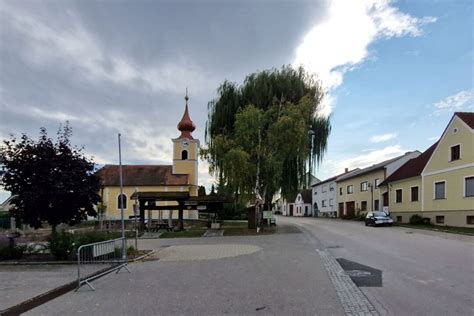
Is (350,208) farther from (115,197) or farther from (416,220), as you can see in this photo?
(115,197)

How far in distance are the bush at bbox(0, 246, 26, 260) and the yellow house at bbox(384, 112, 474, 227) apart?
28379 millimetres

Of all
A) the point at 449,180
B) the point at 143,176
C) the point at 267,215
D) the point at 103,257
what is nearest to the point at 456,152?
the point at 449,180

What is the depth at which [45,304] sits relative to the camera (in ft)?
24.8

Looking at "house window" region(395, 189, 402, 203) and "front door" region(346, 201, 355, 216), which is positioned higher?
"house window" region(395, 189, 402, 203)

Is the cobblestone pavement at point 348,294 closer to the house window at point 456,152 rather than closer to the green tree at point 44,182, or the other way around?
the green tree at point 44,182

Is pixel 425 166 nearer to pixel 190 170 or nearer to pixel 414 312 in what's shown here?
pixel 190 170

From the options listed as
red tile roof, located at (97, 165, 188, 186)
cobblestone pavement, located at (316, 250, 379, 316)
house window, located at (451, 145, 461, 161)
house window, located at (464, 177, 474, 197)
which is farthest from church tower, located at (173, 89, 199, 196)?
cobblestone pavement, located at (316, 250, 379, 316)

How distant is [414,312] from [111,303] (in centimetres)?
529

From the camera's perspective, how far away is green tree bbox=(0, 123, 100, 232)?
14.1 metres

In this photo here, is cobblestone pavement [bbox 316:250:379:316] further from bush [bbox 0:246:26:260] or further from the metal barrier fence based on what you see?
bush [bbox 0:246:26:260]

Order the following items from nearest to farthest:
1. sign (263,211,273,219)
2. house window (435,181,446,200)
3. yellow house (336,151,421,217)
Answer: sign (263,211,273,219), house window (435,181,446,200), yellow house (336,151,421,217)

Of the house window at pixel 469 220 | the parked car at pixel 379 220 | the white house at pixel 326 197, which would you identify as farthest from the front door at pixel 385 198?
the white house at pixel 326 197

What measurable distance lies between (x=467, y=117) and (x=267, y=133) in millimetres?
16166

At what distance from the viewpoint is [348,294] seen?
788 centimetres
